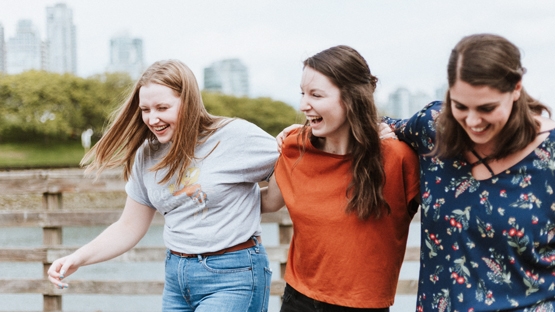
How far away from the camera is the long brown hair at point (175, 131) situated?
2.22 meters

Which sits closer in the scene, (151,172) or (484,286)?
(484,286)

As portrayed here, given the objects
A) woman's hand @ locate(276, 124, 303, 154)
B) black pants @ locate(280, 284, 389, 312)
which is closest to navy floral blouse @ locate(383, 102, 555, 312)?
black pants @ locate(280, 284, 389, 312)

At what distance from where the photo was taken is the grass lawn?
35.7 m

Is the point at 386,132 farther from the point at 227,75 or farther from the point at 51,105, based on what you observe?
the point at 227,75

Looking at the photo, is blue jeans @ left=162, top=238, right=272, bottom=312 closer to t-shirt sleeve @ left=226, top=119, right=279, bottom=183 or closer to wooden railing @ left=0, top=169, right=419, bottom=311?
t-shirt sleeve @ left=226, top=119, right=279, bottom=183

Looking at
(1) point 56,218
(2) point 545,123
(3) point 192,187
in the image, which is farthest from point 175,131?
(1) point 56,218

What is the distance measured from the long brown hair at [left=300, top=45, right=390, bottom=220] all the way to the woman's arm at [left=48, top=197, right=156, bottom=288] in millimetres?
900

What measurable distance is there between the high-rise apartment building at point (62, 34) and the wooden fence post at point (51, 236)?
73.8 meters

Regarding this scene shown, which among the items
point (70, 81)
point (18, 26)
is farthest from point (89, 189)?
point (18, 26)

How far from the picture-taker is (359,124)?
2035 mm

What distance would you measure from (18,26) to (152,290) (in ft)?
209

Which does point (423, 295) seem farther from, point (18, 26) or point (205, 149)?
point (18, 26)

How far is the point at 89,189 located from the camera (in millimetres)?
4137

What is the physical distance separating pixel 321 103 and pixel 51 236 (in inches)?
115
